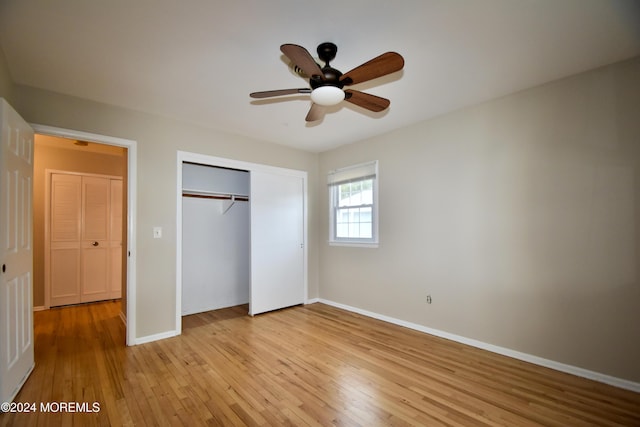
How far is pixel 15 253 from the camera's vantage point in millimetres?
2191

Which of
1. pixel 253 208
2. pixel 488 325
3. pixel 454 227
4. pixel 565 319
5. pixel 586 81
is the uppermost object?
pixel 586 81

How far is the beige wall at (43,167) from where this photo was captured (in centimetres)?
441

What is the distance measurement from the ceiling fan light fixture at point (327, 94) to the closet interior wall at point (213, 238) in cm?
272

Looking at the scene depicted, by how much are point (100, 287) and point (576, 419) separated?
6142 mm

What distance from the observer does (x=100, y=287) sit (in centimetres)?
491

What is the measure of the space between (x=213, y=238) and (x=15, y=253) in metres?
2.42

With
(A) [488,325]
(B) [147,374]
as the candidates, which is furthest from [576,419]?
(B) [147,374]

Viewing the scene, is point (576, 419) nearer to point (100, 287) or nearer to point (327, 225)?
point (327, 225)

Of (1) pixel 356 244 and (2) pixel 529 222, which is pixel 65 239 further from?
(2) pixel 529 222

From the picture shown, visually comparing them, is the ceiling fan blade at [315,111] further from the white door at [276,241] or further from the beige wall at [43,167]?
the beige wall at [43,167]

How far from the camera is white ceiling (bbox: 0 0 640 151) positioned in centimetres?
173

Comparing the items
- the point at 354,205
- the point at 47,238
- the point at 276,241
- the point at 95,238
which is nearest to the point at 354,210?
the point at 354,205

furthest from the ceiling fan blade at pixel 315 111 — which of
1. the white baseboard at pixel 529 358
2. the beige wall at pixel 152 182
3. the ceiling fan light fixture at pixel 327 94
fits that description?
the white baseboard at pixel 529 358

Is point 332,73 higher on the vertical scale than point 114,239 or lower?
higher
